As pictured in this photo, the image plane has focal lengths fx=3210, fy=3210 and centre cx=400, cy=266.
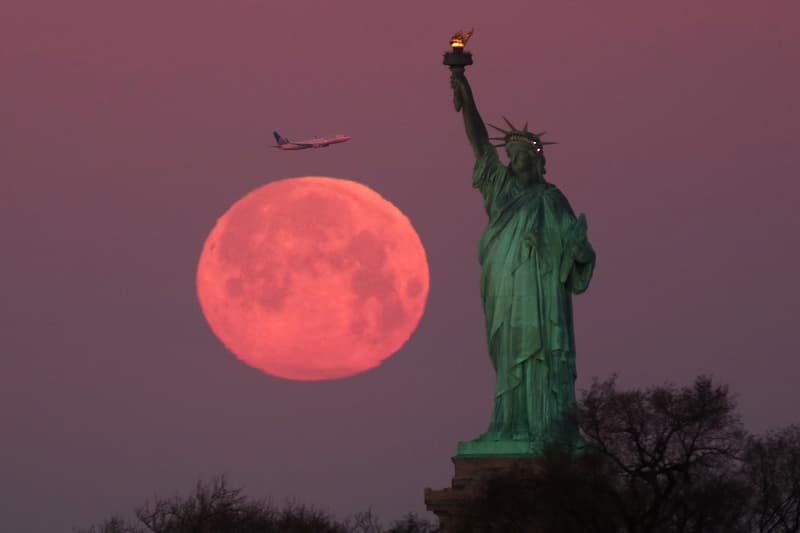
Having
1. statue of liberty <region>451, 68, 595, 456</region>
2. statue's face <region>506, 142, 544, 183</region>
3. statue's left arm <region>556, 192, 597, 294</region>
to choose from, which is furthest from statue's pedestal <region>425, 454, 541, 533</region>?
statue's face <region>506, 142, 544, 183</region>

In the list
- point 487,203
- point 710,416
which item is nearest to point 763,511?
point 710,416

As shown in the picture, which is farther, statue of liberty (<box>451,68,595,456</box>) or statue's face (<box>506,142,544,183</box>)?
statue's face (<box>506,142,544,183</box>)

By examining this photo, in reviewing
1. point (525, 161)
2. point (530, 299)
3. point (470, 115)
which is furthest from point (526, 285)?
point (470, 115)

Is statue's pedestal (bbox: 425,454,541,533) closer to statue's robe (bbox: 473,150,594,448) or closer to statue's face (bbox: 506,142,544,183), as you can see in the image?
statue's robe (bbox: 473,150,594,448)

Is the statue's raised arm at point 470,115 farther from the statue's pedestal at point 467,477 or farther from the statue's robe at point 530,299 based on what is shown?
the statue's pedestal at point 467,477

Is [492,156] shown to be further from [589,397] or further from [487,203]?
[589,397]

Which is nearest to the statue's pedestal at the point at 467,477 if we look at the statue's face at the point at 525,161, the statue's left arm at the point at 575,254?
the statue's left arm at the point at 575,254
